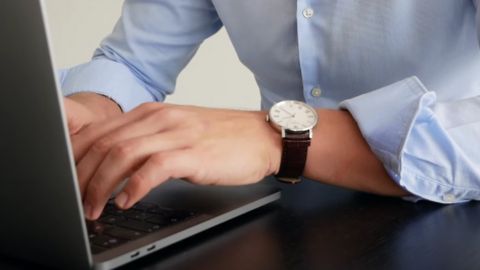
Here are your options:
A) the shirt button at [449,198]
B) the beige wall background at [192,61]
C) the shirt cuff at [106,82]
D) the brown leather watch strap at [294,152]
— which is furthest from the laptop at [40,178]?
the beige wall background at [192,61]

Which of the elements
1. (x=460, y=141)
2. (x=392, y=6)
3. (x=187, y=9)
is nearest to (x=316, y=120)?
(x=460, y=141)

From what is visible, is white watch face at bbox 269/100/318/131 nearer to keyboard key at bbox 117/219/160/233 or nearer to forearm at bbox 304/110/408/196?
forearm at bbox 304/110/408/196

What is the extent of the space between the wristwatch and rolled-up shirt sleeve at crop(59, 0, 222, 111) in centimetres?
45

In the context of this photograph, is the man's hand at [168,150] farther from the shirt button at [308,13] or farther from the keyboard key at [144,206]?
the shirt button at [308,13]

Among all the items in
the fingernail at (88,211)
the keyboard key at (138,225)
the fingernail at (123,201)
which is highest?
the fingernail at (123,201)

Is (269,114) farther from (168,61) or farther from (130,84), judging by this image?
(168,61)

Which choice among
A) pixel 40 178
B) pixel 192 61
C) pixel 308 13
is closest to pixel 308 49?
pixel 308 13

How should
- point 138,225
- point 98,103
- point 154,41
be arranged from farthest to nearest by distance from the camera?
point 154,41 < point 98,103 < point 138,225

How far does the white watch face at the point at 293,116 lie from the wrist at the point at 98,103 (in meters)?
0.29

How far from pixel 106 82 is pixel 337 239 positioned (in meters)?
0.58

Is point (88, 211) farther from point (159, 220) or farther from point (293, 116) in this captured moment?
point (293, 116)

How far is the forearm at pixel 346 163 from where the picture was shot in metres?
0.65

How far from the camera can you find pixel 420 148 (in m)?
0.64

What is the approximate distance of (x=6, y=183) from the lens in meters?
0.43
